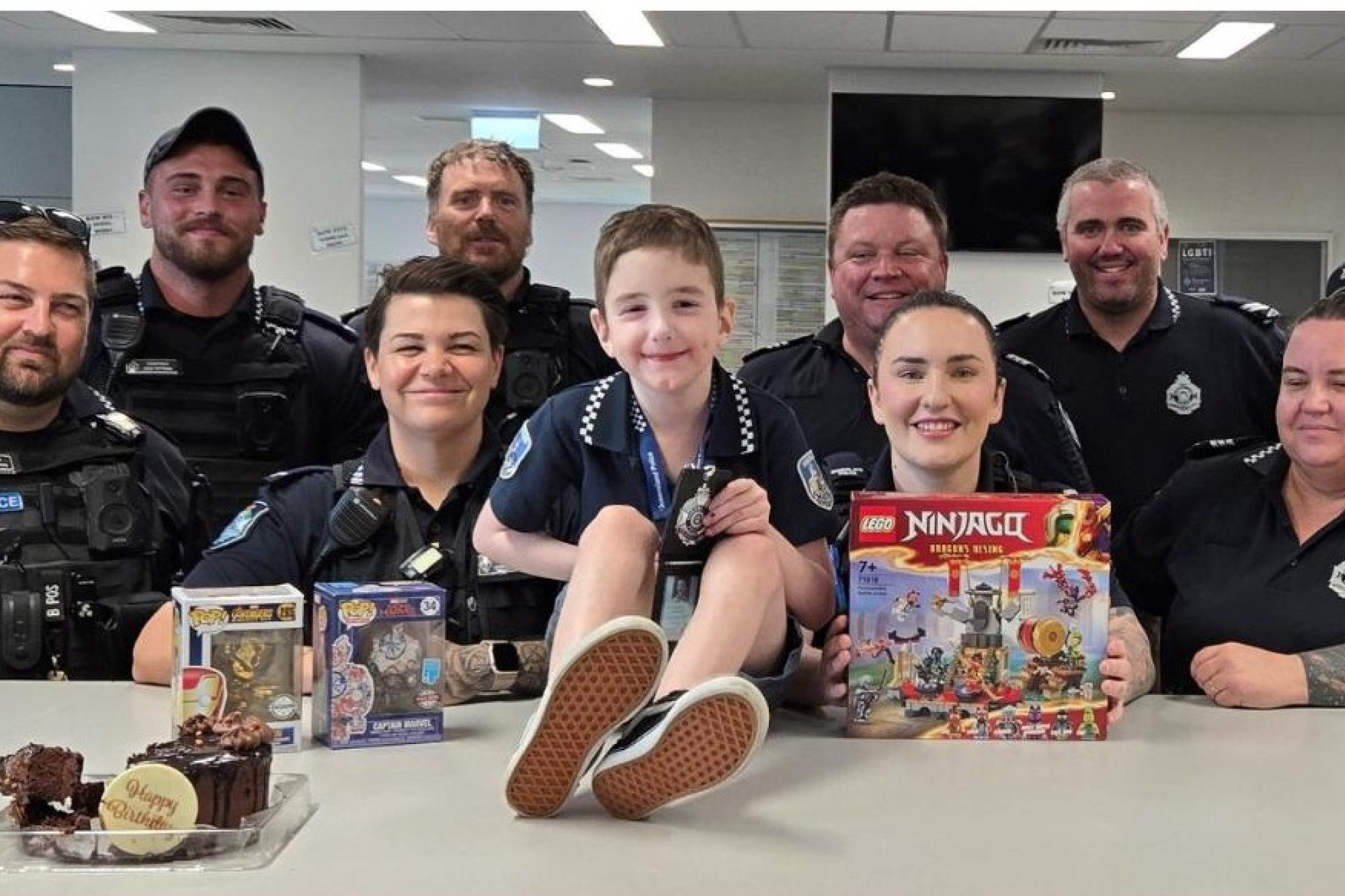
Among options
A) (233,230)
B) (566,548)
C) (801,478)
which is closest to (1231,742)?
(801,478)

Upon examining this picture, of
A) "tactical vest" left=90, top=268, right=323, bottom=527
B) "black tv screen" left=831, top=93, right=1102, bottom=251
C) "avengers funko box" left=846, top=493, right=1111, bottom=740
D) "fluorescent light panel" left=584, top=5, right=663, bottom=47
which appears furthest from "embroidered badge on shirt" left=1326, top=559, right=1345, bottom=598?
"black tv screen" left=831, top=93, right=1102, bottom=251

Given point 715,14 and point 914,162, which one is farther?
point 914,162

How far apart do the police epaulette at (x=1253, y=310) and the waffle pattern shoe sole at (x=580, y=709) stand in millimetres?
2494

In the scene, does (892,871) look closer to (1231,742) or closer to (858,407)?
(1231,742)

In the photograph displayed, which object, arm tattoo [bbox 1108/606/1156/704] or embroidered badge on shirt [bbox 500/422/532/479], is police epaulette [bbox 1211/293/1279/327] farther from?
embroidered badge on shirt [bbox 500/422/532/479]

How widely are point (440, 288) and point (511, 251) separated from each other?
1063 millimetres

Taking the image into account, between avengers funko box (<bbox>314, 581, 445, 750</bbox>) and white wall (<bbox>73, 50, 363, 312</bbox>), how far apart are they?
686cm

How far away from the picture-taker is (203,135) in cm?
367

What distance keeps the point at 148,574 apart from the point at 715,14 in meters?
5.26

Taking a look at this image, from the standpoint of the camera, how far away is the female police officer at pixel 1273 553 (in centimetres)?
251

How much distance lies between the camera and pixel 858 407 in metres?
3.38

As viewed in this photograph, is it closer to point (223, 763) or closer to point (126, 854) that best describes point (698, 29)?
point (223, 763)

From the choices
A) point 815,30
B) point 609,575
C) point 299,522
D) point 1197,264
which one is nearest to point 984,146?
point 815,30

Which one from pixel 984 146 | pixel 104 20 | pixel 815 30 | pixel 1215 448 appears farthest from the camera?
pixel 984 146
